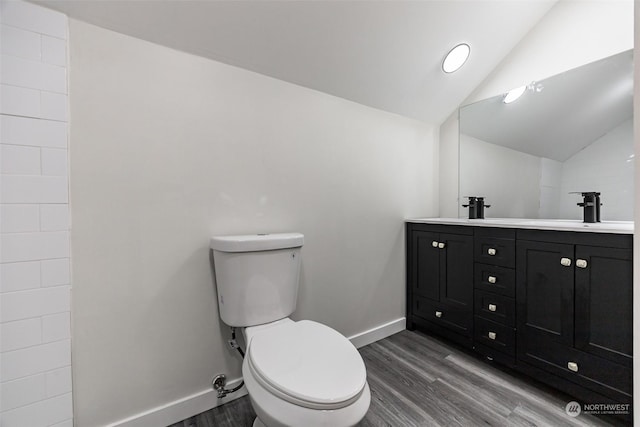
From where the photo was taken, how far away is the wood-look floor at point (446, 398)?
1292 millimetres

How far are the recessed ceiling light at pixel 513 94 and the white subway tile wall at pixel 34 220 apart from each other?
8.24ft

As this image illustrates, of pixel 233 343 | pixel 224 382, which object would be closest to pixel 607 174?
pixel 233 343

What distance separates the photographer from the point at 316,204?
1716 mm

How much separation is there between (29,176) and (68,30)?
56 cm

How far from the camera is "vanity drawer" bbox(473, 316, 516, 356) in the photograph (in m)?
1.59

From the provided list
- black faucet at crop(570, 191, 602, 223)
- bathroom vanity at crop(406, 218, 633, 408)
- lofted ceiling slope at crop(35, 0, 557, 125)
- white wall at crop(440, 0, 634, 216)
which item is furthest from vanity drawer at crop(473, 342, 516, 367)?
white wall at crop(440, 0, 634, 216)

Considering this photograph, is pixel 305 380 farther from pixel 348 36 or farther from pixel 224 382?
pixel 348 36

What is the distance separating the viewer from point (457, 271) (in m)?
1.86

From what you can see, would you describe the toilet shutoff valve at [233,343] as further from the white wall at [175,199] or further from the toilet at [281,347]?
the toilet at [281,347]

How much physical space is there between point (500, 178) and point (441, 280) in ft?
2.98

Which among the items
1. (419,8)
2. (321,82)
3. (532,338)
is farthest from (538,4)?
(532,338)

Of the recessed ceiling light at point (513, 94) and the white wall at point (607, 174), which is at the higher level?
the recessed ceiling light at point (513, 94)

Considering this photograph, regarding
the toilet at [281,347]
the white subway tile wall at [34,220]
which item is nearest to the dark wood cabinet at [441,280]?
the toilet at [281,347]

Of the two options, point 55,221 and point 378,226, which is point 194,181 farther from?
point 378,226
